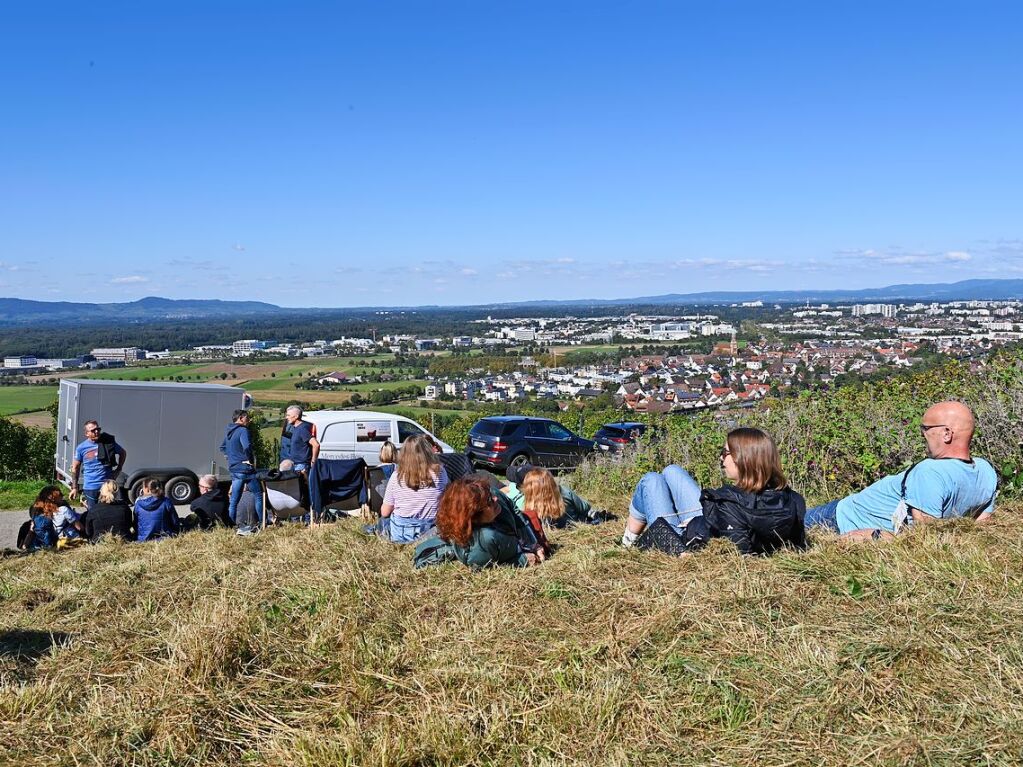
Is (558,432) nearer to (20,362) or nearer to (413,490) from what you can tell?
(413,490)

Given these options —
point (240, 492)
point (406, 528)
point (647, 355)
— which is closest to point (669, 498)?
point (406, 528)

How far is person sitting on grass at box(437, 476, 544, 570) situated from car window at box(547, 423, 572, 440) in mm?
14534

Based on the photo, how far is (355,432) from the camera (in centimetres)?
1617

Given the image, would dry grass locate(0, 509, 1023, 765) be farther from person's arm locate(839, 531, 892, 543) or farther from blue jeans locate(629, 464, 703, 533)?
blue jeans locate(629, 464, 703, 533)

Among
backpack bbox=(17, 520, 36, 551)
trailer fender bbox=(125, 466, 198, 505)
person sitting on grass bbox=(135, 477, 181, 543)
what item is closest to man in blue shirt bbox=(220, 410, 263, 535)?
person sitting on grass bbox=(135, 477, 181, 543)

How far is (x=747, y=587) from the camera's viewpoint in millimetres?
4102

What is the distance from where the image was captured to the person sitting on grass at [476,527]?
198 inches

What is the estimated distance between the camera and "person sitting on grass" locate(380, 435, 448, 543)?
22.0ft

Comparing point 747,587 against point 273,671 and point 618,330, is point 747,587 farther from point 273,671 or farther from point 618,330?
point 618,330

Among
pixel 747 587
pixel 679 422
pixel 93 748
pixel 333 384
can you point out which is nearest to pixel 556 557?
pixel 747 587

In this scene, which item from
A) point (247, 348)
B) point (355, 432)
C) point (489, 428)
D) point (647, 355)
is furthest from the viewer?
point (247, 348)

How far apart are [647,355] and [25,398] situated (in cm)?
3499

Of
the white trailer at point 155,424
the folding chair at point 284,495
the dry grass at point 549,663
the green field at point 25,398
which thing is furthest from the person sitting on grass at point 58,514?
the green field at point 25,398

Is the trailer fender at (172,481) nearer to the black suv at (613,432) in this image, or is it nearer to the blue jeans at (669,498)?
the black suv at (613,432)
